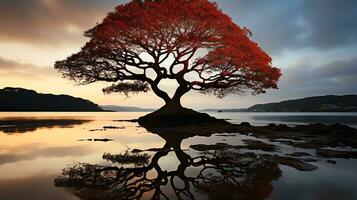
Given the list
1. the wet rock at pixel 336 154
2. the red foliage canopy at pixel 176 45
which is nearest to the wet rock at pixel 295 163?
the wet rock at pixel 336 154

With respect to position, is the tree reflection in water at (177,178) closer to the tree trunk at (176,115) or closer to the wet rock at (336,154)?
the wet rock at (336,154)

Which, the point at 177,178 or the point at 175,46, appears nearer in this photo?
the point at 177,178

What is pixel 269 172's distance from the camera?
8.05 m

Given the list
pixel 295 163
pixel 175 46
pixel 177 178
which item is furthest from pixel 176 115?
pixel 177 178

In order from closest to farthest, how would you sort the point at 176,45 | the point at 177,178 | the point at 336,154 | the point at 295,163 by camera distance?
1. the point at 177,178
2. the point at 295,163
3. the point at 336,154
4. the point at 176,45

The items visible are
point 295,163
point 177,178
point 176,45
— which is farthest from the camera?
point 176,45

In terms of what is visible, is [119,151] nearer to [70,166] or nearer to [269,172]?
[70,166]

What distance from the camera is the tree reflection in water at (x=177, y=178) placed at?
5966mm

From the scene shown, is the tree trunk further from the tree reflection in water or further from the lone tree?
the tree reflection in water

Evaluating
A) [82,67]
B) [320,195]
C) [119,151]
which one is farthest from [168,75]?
[320,195]

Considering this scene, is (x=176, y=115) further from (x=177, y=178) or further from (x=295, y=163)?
(x=177, y=178)

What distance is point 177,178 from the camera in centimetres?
733

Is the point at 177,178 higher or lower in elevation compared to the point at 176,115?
lower

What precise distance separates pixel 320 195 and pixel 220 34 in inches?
860
